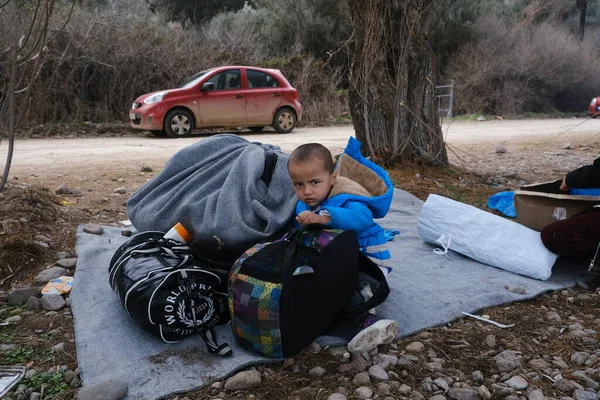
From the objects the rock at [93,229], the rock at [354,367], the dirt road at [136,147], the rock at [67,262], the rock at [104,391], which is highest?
the dirt road at [136,147]

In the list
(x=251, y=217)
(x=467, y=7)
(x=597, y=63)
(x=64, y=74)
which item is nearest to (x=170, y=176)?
(x=251, y=217)

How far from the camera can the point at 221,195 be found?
3.21m

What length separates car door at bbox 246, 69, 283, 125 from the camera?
38.9 feet

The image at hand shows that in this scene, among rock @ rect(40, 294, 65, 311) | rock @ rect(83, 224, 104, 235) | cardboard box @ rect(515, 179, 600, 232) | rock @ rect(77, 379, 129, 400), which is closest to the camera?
rock @ rect(77, 379, 129, 400)

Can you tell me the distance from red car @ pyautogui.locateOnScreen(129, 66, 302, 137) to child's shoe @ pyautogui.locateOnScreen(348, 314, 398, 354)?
30.7 feet

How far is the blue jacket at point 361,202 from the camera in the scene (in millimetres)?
2596

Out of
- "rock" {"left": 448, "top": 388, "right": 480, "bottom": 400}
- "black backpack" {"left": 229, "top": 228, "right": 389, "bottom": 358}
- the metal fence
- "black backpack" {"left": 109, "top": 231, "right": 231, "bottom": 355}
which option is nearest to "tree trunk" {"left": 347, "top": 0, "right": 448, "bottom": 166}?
"black backpack" {"left": 229, "top": 228, "right": 389, "bottom": 358}

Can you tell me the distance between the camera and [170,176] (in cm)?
376

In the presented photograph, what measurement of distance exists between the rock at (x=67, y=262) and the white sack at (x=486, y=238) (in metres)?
2.38

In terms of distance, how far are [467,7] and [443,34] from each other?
2.05 m

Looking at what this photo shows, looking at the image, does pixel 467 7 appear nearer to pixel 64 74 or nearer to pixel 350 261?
pixel 64 74

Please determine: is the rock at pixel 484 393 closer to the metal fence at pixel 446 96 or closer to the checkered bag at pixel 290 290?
the checkered bag at pixel 290 290

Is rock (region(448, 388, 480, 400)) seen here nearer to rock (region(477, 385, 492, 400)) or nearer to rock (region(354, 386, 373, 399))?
rock (region(477, 385, 492, 400))

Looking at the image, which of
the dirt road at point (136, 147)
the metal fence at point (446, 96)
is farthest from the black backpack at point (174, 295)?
the metal fence at point (446, 96)
